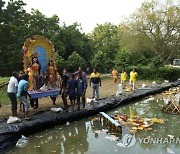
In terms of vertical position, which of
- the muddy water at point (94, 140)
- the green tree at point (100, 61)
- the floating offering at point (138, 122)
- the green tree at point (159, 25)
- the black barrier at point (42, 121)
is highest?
the green tree at point (159, 25)

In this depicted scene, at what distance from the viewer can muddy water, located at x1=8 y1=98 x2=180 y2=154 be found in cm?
724

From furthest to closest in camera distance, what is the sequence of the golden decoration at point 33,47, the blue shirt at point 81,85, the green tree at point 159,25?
the green tree at point 159,25 < the golden decoration at point 33,47 < the blue shirt at point 81,85

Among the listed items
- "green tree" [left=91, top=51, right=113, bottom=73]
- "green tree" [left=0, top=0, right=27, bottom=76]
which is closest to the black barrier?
"green tree" [left=0, top=0, right=27, bottom=76]

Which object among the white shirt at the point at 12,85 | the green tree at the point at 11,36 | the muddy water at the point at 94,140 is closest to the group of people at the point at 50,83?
the white shirt at the point at 12,85

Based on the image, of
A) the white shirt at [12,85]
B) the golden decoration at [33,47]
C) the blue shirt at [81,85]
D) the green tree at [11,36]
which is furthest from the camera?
the green tree at [11,36]

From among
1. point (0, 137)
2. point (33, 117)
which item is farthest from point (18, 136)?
point (33, 117)

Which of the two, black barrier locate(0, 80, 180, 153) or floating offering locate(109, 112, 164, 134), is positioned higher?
black barrier locate(0, 80, 180, 153)

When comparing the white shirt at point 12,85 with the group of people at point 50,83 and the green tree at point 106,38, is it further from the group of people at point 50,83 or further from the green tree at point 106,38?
the green tree at point 106,38

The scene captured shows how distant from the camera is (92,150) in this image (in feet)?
23.9

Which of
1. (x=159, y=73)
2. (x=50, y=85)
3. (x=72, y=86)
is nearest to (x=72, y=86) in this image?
(x=72, y=86)

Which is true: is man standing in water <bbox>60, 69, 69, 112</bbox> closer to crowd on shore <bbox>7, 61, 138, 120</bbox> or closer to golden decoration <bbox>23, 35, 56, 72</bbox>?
crowd on shore <bbox>7, 61, 138, 120</bbox>

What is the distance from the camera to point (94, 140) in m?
8.10

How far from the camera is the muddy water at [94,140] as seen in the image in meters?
7.24

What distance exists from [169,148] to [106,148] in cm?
175
